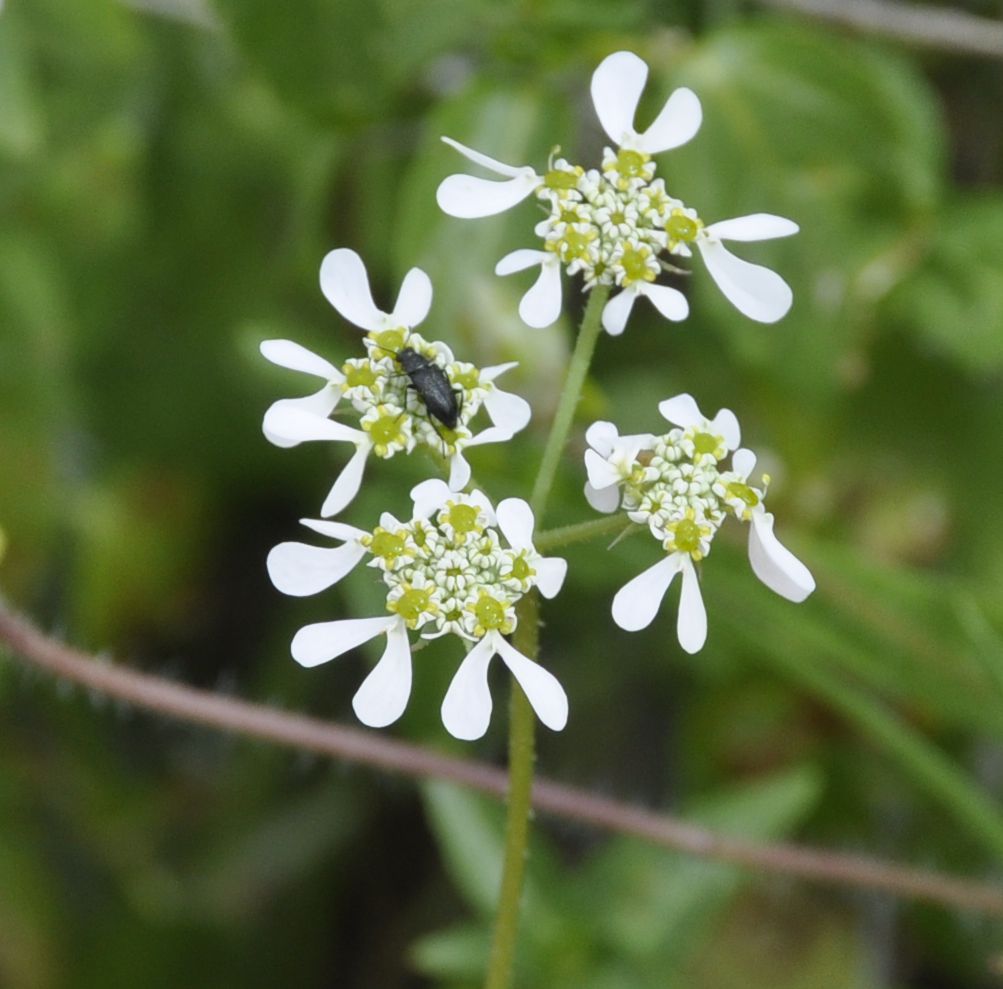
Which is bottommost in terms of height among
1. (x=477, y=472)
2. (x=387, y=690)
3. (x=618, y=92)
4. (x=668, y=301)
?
(x=477, y=472)

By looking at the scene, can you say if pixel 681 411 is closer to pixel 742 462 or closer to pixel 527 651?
pixel 742 462

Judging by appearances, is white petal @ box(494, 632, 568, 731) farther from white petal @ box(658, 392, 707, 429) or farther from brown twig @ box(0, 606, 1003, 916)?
brown twig @ box(0, 606, 1003, 916)

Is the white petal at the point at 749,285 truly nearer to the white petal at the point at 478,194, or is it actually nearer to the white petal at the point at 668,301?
the white petal at the point at 668,301

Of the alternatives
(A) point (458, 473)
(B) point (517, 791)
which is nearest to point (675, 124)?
(A) point (458, 473)

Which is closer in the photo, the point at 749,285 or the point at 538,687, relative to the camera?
the point at 538,687

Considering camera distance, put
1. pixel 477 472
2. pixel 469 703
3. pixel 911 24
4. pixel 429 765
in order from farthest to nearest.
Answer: pixel 911 24 < pixel 477 472 < pixel 429 765 < pixel 469 703

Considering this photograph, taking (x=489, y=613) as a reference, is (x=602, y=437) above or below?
above

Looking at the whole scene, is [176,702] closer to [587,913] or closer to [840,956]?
[587,913]

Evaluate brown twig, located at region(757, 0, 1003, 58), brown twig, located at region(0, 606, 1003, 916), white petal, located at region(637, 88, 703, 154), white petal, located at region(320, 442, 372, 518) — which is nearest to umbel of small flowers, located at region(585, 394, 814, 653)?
white petal, located at region(320, 442, 372, 518)
